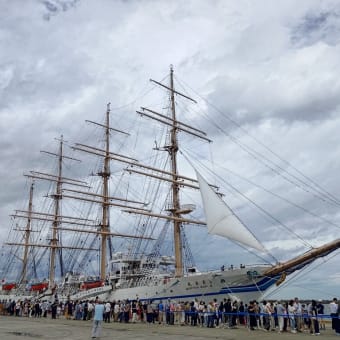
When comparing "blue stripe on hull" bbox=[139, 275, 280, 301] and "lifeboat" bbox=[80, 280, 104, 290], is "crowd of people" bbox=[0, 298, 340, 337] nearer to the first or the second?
"blue stripe on hull" bbox=[139, 275, 280, 301]

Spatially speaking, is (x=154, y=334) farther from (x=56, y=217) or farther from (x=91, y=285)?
(x=56, y=217)

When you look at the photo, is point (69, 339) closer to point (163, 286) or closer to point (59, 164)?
point (163, 286)

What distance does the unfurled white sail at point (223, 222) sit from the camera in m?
21.5

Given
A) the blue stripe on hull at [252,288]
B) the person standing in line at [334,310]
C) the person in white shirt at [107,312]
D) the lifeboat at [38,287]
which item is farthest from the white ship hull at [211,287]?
the lifeboat at [38,287]

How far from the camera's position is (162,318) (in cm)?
2197

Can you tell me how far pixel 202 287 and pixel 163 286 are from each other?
3549mm

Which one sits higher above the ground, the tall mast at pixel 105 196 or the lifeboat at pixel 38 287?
the tall mast at pixel 105 196

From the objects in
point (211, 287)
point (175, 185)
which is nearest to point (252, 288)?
point (211, 287)

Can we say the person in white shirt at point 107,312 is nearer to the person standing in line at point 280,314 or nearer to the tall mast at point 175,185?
the person standing in line at point 280,314

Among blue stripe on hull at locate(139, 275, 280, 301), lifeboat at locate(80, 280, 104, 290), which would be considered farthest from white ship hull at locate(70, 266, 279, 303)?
lifeboat at locate(80, 280, 104, 290)

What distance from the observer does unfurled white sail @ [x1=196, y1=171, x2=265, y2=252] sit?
21516 millimetres

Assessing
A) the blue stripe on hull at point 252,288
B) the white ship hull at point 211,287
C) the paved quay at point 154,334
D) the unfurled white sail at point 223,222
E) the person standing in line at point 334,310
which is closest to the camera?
the paved quay at point 154,334

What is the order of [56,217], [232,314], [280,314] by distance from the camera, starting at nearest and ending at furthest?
[280,314] → [232,314] → [56,217]

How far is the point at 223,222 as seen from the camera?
22562 mm
